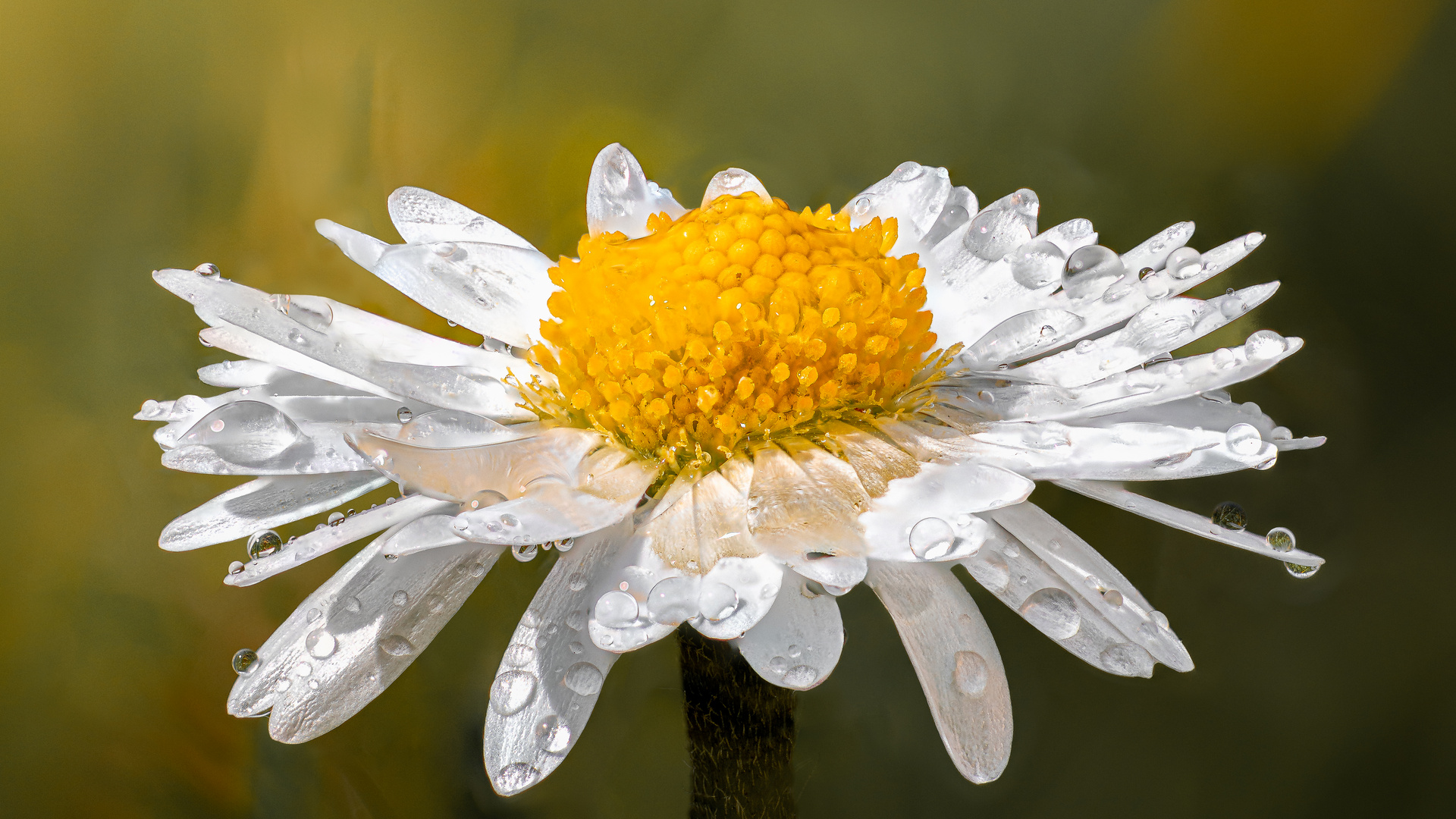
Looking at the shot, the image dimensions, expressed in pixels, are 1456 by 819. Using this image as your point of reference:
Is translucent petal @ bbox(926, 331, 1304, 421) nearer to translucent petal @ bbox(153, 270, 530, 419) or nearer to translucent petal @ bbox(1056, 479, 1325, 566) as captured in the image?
translucent petal @ bbox(1056, 479, 1325, 566)

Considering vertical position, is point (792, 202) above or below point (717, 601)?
above

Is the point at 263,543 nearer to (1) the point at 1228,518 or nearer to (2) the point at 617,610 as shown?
(2) the point at 617,610

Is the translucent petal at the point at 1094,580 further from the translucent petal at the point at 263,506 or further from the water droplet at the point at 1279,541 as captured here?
the translucent petal at the point at 263,506

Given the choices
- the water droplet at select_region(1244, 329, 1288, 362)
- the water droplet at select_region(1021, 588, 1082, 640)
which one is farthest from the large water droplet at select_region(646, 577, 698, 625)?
the water droplet at select_region(1244, 329, 1288, 362)

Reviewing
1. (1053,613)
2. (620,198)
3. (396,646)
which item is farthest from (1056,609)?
(620,198)

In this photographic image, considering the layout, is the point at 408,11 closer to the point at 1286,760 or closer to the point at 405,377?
the point at 405,377

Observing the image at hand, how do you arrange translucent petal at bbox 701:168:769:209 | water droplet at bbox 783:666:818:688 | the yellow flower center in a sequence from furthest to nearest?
translucent petal at bbox 701:168:769:209 < the yellow flower center < water droplet at bbox 783:666:818:688
